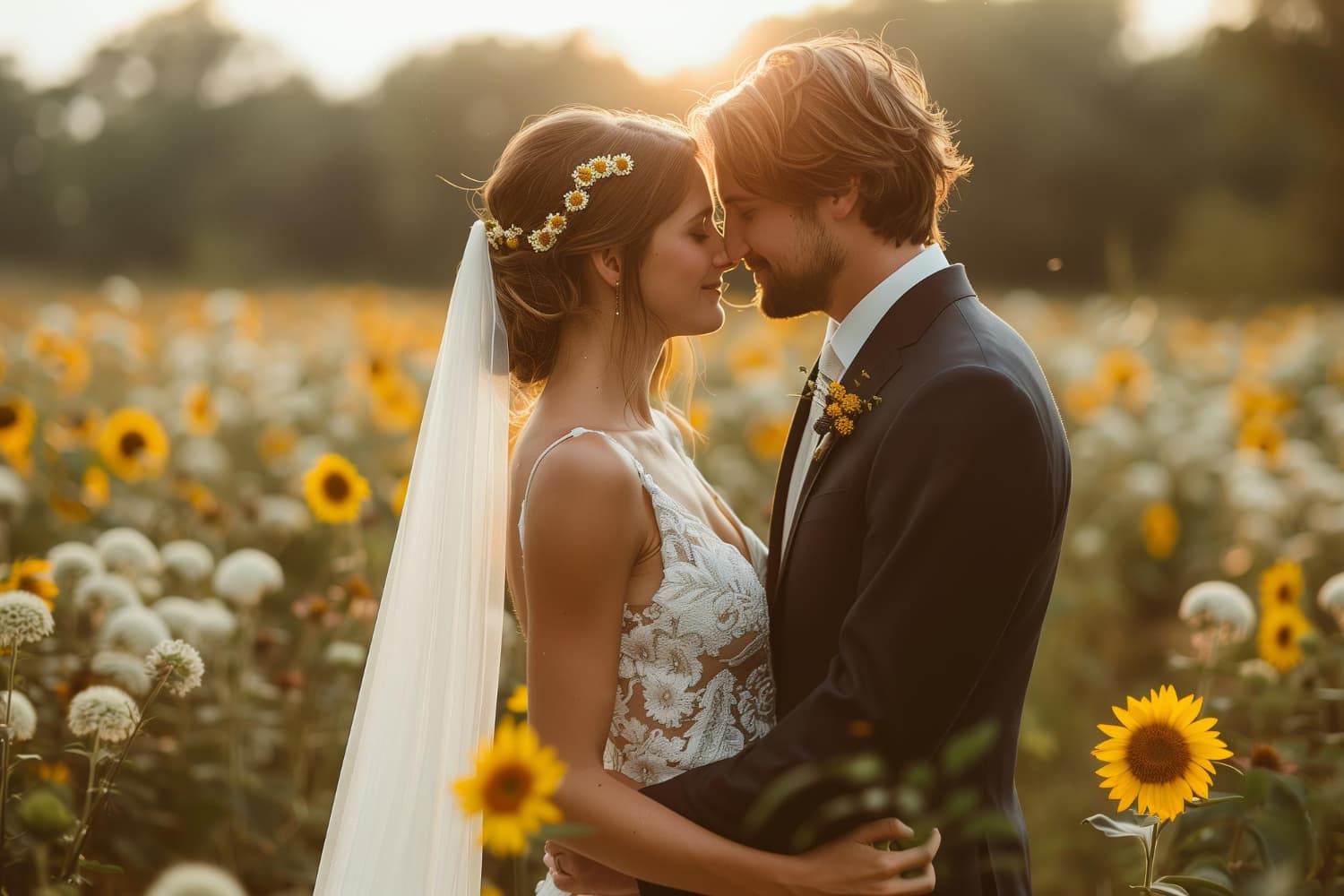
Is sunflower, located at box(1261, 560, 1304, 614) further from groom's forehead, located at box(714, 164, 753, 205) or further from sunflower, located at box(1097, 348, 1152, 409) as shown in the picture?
sunflower, located at box(1097, 348, 1152, 409)

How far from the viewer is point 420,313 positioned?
12711 mm

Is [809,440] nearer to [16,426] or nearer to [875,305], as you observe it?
[875,305]

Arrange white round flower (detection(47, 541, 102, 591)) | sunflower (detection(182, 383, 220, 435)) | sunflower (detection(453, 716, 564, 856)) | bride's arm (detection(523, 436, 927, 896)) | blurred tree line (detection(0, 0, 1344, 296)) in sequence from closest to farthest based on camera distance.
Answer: sunflower (detection(453, 716, 564, 856)), bride's arm (detection(523, 436, 927, 896)), white round flower (detection(47, 541, 102, 591)), sunflower (detection(182, 383, 220, 435)), blurred tree line (detection(0, 0, 1344, 296))

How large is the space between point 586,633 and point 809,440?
31.2 inches

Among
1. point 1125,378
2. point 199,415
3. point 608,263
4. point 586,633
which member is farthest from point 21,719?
point 1125,378

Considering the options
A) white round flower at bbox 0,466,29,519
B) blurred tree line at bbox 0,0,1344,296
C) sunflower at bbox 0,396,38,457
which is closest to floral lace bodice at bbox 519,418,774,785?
white round flower at bbox 0,466,29,519

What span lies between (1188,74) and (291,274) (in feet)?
96.8

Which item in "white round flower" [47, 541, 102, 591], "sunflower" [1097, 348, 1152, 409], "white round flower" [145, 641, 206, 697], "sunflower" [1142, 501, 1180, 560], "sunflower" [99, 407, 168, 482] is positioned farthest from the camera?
"sunflower" [1097, 348, 1152, 409]

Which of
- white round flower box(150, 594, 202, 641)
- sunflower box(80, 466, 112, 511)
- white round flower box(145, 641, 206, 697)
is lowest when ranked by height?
white round flower box(145, 641, 206, 697)

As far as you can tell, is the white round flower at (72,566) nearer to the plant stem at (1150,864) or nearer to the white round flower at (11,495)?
the white round flower at (11,495)

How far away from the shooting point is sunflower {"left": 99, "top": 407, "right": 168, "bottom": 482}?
17.0ft

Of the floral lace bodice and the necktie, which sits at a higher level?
the necktie

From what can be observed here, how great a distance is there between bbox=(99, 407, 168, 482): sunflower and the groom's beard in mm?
3377

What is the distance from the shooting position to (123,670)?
3.04 metres
